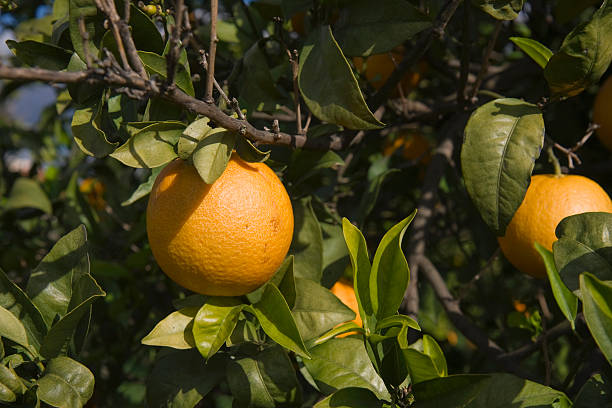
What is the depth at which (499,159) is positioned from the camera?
2.86 feet

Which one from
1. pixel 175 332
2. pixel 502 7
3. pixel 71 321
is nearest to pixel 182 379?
pixel 175 332

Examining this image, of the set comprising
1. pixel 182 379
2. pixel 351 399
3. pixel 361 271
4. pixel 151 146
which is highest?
pixel 151 146

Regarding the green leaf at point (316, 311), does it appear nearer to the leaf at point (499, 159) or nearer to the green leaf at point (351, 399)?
the green leaf at point (351, 399)

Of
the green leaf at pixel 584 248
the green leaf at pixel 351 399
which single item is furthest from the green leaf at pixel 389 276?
the green leaf at pixel 584 248

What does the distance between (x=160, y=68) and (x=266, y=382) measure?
22.8 inches

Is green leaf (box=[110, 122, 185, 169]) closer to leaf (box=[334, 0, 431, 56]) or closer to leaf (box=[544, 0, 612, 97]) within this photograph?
leaf (box=[334, 0, 431, 56])

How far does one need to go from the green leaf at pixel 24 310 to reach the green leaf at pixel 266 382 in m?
0.35

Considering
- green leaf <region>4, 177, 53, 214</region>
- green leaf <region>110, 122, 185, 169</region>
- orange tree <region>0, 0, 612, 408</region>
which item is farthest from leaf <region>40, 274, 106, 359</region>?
green leaf <region>4, 177, 53, 214</region>

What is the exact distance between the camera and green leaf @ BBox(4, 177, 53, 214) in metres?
1.74

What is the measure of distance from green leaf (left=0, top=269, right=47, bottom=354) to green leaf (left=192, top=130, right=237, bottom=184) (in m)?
0.43

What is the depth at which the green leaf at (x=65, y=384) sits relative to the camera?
797 mm

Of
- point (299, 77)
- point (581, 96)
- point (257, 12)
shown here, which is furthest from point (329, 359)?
point (581, 96)

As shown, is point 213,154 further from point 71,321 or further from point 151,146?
point 71,321

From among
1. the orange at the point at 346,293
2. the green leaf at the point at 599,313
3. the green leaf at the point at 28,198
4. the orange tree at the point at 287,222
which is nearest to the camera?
the green leaf at the point at 599,313
